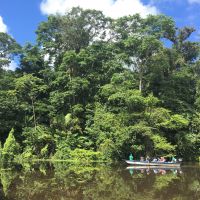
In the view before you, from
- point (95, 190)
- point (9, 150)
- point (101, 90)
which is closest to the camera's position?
point (95, 190)

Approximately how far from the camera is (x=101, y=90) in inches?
1571

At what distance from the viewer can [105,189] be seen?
15789 millimetres

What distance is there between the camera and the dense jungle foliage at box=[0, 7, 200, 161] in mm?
34094

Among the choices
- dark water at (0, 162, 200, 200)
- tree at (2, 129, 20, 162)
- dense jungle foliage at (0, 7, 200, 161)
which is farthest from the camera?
dense jungle foliage at (0, 7, 200, 161)

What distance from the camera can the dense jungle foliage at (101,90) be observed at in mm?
34094

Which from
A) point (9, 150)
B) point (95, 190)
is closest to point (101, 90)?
point (9, 150)

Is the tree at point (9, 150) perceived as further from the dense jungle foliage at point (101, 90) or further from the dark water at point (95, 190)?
the dark water at point (95, 190)

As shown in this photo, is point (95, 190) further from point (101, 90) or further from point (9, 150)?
point (101, 90)

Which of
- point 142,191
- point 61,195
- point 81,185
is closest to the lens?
point 61,195

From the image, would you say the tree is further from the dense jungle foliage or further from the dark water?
the dark water

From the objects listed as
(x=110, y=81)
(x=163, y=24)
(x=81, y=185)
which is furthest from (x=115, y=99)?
(x=81, y=185)

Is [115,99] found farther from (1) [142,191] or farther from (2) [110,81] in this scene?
(1) [142,191]

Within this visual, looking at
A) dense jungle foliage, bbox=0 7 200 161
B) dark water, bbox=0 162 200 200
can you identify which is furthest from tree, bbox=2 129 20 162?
dark water, bbox=0 162 200 200

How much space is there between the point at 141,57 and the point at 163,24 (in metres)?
4.33
